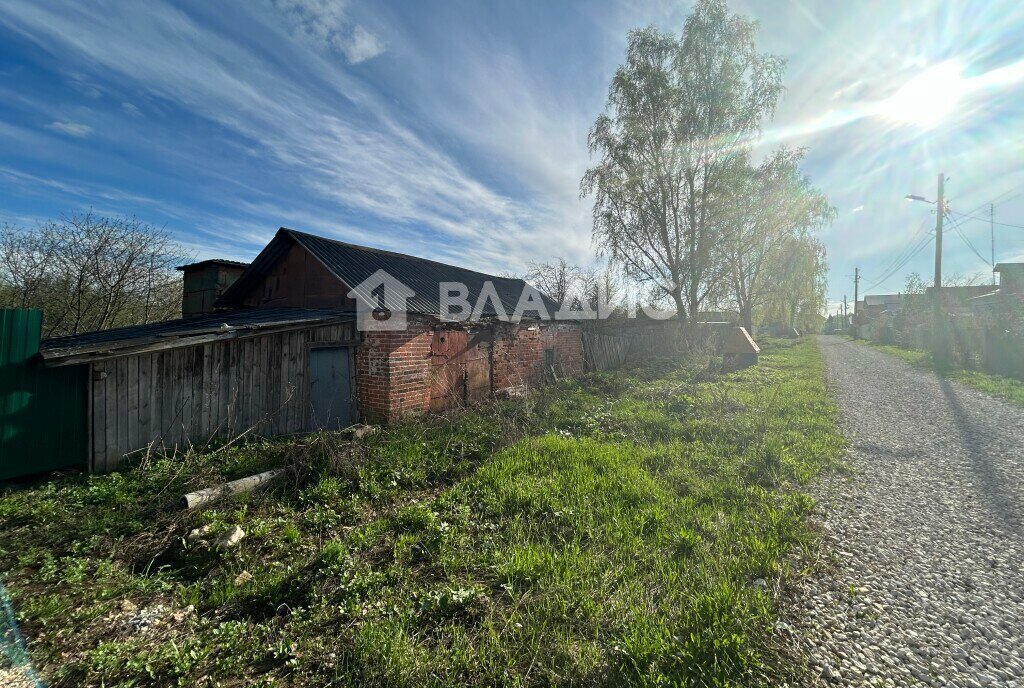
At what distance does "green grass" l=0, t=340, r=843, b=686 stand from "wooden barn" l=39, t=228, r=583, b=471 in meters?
0.94

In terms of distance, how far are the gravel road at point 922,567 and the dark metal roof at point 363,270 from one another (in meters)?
6.88

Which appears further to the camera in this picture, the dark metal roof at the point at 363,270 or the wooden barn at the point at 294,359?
the dark metal roof at the point at 363,270

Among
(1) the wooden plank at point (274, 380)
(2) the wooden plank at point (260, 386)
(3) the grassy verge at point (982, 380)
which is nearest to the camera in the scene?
(2) the wooden plank at point (260, 386)

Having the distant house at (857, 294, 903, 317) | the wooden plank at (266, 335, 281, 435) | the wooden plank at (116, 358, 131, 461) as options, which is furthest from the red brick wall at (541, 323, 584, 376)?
the distant house at (857, 294, 903, 317)

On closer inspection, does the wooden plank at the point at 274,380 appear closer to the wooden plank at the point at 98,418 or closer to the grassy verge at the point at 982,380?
the wooden plank at the point at 98,418

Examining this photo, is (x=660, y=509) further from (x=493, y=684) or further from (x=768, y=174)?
(x=768, y=174)

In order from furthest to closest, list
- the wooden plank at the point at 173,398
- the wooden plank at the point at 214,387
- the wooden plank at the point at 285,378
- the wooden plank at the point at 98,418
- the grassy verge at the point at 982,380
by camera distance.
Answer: the grassy verge at the point at 982,380
the wooden plank at the point at 285,378
the wooden plank at the point at 214,387
the wooden plank at the point at 173,398
the wooden plank at the point at 98,418

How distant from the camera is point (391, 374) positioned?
23.1ft

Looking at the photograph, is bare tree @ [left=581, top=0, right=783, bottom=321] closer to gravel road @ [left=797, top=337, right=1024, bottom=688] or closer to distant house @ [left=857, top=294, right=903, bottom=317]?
gravel road @ [left=797, top=337, right=1024, bottom=688]

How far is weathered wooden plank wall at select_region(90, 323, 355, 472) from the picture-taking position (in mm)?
5203

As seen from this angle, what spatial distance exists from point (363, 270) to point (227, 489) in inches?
254

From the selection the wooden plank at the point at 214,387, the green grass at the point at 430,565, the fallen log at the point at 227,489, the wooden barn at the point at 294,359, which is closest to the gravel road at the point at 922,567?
the green grass at the point at 430,565

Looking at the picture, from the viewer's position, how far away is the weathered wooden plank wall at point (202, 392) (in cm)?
520

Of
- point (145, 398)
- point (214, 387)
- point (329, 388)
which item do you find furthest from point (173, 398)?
point (329, 388)
